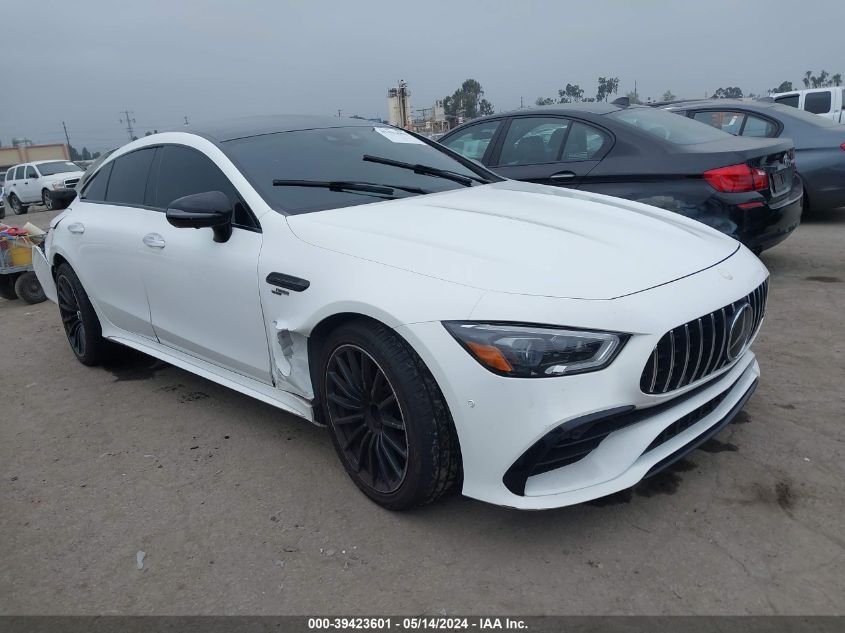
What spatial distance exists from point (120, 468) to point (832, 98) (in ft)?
48.3

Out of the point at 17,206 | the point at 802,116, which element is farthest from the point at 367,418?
the point at 17,206

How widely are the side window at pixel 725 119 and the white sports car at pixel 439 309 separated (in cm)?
470

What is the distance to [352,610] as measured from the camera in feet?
7.17

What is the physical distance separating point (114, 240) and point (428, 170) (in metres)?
1.86

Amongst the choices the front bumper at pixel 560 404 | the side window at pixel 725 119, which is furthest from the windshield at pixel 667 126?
the front bumper at pixel 560 404

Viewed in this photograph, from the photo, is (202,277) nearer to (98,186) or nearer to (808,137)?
→ (98,186)

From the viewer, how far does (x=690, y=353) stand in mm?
2346

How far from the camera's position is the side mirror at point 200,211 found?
2961 mm

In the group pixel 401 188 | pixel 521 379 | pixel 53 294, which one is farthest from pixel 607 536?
pixel 53 294

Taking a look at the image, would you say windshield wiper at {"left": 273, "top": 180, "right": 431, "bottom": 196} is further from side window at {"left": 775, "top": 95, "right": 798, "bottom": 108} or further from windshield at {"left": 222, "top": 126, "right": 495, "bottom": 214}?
side window at {"left": 775, "top": 95, "right": 798, "bottom": 108}

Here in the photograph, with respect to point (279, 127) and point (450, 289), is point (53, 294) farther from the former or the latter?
point (450, 289)

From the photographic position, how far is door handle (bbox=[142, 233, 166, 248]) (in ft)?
11.6

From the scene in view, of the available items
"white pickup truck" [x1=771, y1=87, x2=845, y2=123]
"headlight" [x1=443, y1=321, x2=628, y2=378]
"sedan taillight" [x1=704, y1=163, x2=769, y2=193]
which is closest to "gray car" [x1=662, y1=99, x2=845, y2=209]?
"sedan taillight" [x1=704, y1=163, x2=769, y2=193]

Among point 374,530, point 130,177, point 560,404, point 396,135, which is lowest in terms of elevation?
point 374,530
